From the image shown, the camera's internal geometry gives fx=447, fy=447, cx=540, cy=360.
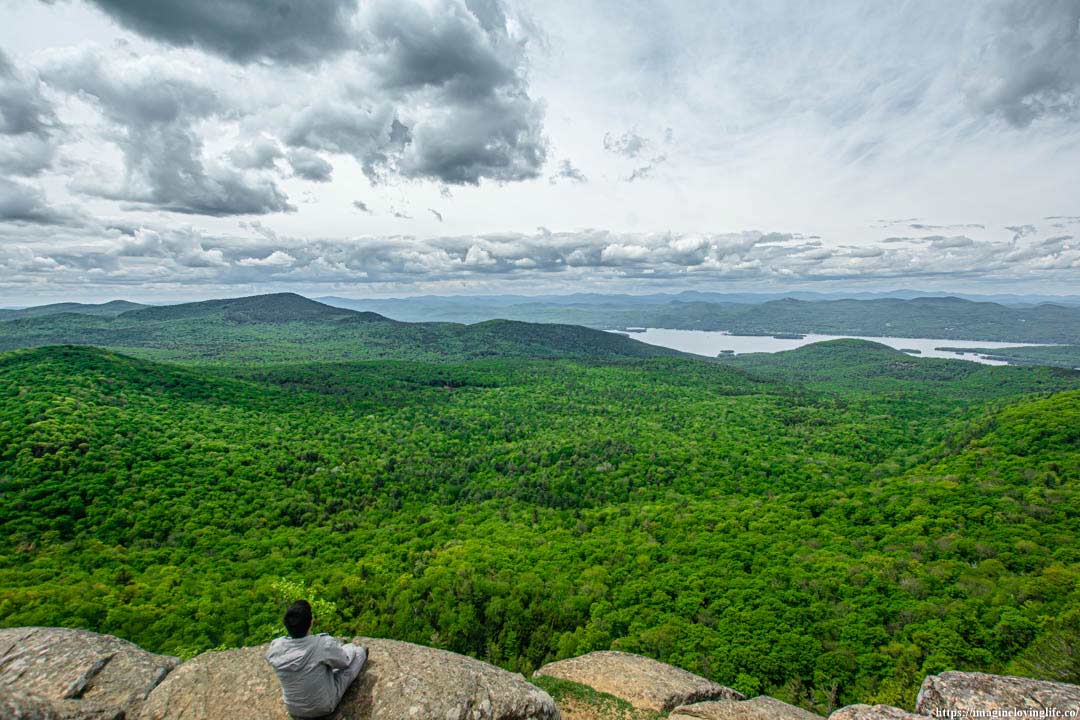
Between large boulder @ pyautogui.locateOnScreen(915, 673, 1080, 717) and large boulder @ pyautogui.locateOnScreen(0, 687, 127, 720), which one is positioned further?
large boulder @ pyautogui.locateOnScreen(915, 673, 1080, 717)

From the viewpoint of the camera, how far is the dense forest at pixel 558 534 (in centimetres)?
4103

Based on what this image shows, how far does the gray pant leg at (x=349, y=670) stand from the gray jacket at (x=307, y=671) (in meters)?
0.24

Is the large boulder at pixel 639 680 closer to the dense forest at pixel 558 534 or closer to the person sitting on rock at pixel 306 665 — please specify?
the person sitting on rock at pixel 306 665

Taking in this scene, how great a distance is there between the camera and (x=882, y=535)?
205ft

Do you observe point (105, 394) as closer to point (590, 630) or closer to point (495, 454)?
point (495, 454)

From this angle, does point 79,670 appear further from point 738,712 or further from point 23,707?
point 738,712

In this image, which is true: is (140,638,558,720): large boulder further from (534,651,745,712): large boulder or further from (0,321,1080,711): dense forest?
(0,321,1080,711): dense forest

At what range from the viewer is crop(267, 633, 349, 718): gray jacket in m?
10.9

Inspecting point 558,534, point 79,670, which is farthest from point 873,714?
point 558,534

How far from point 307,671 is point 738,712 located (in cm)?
1650

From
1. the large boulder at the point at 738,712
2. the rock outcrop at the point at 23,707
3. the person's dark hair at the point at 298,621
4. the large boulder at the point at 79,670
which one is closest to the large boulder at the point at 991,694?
the large boulder at the point at 738,712

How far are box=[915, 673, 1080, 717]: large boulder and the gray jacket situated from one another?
20.6 metres

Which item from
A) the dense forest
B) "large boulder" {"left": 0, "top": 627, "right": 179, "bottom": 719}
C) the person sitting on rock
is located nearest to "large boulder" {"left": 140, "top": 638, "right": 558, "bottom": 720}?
the person sitting on rock

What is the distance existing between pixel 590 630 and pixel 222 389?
13211 centimetres
